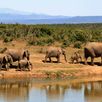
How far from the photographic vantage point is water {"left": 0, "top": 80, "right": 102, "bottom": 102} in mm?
23750

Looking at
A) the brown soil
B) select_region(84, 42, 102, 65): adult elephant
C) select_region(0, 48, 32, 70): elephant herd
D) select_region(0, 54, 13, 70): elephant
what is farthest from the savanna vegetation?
select_region(0, 54, 13, 70): elephant

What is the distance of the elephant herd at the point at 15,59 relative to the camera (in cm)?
2992

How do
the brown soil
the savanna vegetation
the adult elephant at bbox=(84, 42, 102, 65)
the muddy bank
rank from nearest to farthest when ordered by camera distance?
the muddy bank, the brown soil, the adult elephant at bbox=(84, 42, 102, 65), the savanna vegetation

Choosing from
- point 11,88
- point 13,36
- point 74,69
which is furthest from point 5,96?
point 13,36

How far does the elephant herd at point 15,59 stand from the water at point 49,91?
5.71 ft

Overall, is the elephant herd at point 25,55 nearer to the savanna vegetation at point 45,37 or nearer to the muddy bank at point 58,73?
the muddy bank at point 58,73

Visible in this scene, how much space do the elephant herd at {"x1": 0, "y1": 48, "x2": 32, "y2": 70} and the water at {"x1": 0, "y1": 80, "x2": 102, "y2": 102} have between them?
5.71 feet

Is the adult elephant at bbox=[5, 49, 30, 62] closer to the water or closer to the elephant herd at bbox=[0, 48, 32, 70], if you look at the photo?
the elephant herd at bbox=[0, 48, 32, 70]

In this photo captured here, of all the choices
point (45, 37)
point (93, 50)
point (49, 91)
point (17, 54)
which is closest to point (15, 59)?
point (17, 54)

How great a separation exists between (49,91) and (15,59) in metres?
5.85

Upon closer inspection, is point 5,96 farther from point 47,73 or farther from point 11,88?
point 47,73

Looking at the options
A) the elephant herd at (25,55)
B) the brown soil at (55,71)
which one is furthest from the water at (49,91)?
the elephant herd at (25,55)

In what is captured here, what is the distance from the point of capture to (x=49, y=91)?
25969mm

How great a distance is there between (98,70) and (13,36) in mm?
17455
